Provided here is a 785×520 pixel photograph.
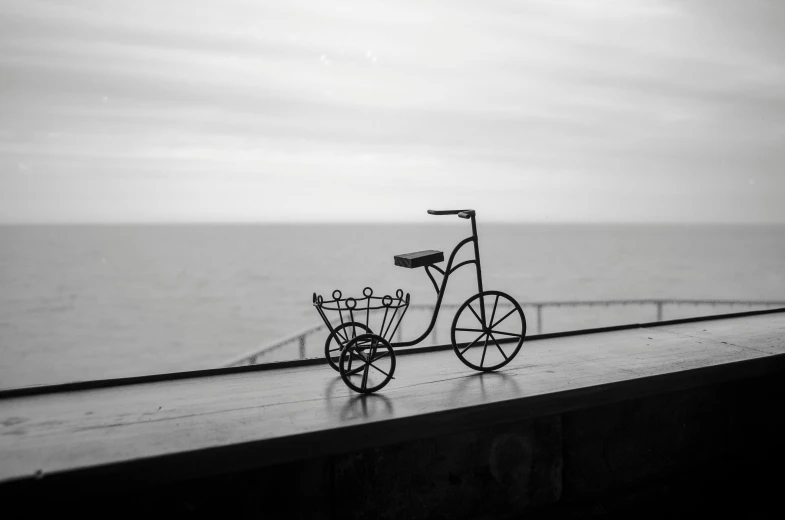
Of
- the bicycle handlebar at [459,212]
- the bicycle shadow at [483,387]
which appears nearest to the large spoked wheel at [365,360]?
the bicycle shadow at [483,387]

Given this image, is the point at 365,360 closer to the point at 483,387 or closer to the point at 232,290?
the point at 483,387

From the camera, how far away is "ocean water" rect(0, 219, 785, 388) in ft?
89.0

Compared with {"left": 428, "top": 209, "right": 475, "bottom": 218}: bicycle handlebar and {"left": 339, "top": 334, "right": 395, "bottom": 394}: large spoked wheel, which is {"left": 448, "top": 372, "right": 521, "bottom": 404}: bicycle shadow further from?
{"left": 428, "top": 209, "right": 475, "bottom": 218}: bicycle handlebar

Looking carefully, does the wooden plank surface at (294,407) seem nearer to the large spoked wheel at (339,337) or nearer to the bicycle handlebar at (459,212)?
the large spoked wheel at (339,337)

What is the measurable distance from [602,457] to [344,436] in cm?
121

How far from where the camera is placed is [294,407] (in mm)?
1698

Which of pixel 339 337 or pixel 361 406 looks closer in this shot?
pixel 361 406

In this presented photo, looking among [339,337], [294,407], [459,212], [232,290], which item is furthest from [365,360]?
[232,290]

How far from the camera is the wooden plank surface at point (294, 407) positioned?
1386 millimetres

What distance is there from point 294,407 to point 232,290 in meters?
43.9

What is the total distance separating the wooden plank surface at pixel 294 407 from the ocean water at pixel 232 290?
12.4 m

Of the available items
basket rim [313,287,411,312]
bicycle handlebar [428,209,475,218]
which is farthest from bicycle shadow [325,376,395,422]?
bicycle handlebar [428,209,475,218]

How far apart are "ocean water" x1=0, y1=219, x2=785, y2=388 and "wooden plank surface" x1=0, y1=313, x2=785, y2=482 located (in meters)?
12.4

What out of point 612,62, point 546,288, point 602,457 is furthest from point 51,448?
point 546,288
